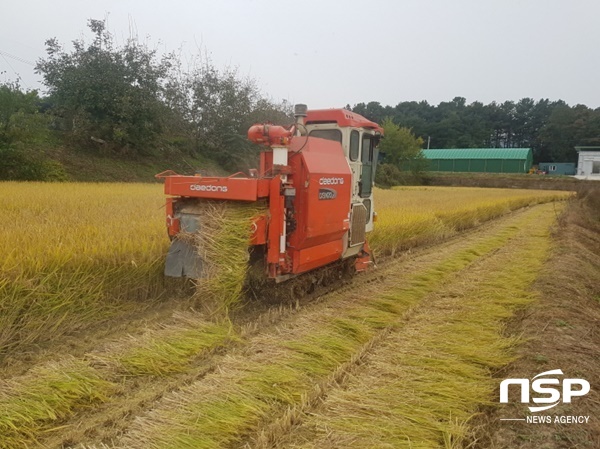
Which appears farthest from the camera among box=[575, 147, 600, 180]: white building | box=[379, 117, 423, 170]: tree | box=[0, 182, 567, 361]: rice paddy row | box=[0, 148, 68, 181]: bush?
box=[575, 147, 600, 180]: white building

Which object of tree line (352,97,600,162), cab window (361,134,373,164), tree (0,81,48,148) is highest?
tree line (352,97,600,162)

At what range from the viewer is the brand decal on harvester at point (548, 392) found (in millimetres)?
3004

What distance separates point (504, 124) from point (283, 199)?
8935cm

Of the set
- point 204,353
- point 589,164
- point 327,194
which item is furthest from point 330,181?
point 589,164

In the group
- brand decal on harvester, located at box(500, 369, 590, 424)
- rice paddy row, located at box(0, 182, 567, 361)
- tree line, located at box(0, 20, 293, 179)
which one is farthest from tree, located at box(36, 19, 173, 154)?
brand decal on harvester, located at box(500, 369, 590, 424)

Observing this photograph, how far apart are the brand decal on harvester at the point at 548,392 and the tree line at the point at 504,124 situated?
218 ft

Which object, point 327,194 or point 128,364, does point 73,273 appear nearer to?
point 128,364

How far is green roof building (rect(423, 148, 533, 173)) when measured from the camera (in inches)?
2285

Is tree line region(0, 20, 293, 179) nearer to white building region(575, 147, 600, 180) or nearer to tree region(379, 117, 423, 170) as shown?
tree region(379, 117, 423, 170)

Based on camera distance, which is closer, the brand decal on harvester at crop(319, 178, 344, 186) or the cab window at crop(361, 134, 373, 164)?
the brand decal on harvester at crop(319, 178, 344, 186)

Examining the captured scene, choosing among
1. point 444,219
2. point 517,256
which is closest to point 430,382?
point 517,256

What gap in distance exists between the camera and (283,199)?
204 inches

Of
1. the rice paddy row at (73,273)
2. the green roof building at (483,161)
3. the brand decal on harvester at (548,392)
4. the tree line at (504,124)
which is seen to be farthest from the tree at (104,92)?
the tree line at (504,124)

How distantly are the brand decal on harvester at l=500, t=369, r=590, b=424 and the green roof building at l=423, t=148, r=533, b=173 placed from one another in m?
56.3
